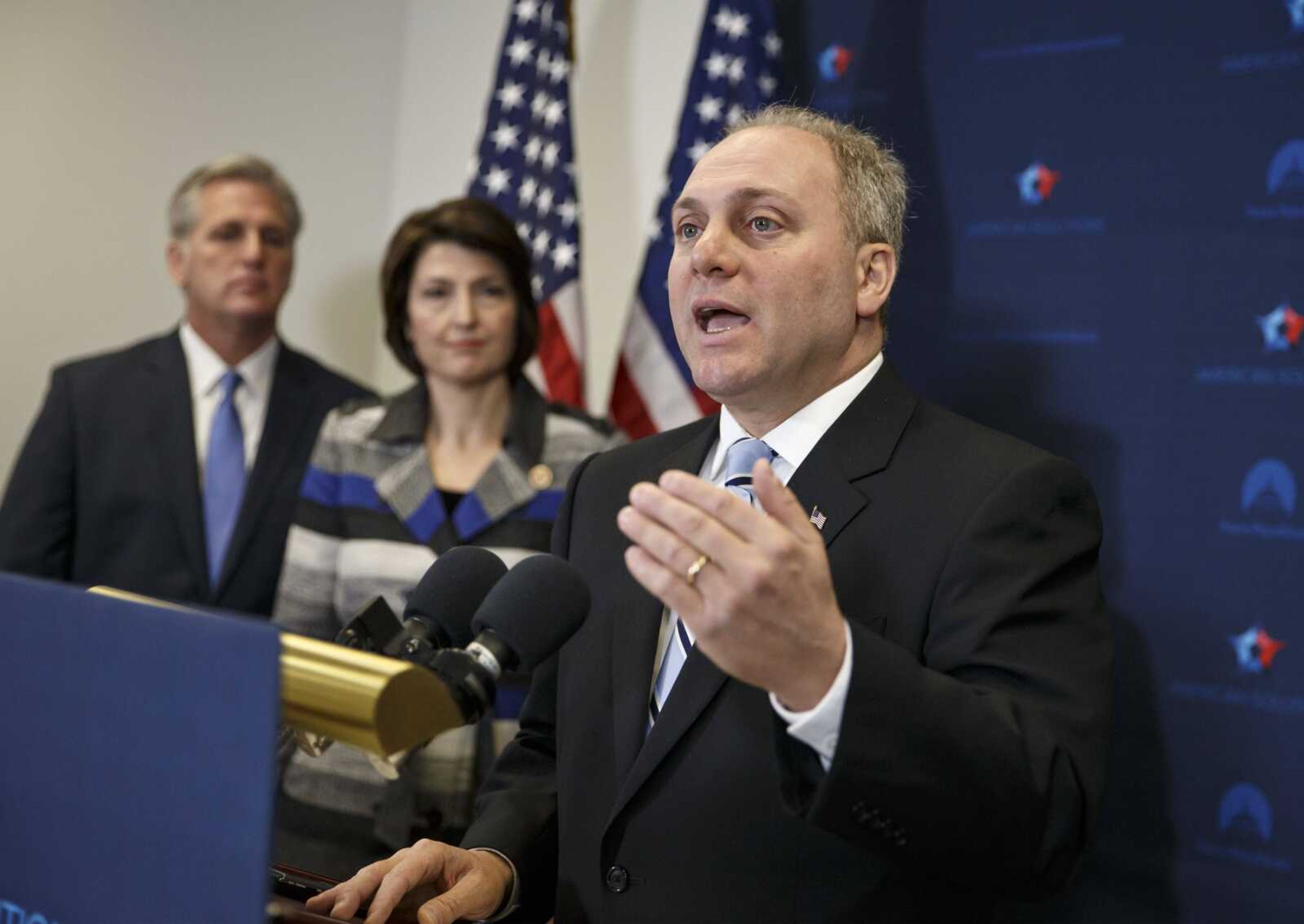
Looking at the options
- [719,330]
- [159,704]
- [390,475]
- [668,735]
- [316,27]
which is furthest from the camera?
[316,27]

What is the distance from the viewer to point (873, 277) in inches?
80.8

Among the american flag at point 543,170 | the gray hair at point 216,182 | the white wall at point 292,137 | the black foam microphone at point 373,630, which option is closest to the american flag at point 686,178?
the american flag at point 543,170

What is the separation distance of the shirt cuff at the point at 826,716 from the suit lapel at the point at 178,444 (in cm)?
269

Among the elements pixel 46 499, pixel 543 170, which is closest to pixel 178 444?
pixel 46 499

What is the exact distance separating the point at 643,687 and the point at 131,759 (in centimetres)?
84

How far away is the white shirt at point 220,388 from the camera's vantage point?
3.86 meters

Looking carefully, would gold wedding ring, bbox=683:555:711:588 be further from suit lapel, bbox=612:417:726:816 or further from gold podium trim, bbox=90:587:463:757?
suit lapel, bbox=612:417:726:816

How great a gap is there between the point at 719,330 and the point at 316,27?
3361 millimetres

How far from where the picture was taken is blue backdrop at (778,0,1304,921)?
2.71m

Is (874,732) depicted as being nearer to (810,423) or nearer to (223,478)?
(810,423)

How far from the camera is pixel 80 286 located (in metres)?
4.19

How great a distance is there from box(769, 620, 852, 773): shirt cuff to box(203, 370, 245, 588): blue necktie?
2.69 metres

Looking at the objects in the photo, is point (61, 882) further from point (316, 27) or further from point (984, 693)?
point (316, 27)

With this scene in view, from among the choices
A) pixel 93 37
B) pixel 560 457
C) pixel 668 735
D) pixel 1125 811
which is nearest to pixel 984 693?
pixel 668 735
